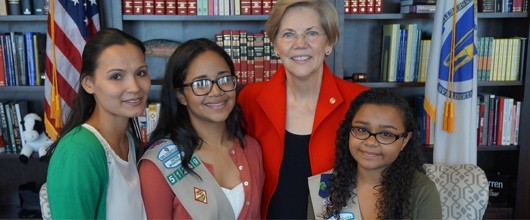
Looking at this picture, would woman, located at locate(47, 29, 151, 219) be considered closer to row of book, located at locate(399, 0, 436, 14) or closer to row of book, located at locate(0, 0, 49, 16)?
row of book, located at locate(0, 0, 49, 16)

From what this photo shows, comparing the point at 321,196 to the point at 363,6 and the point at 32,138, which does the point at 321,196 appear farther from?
the point at 32,138

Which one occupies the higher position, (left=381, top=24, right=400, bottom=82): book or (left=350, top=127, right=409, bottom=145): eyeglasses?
→ (left=381, top=24, right=400, bottom=82): book

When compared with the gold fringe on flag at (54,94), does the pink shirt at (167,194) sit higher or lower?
lower

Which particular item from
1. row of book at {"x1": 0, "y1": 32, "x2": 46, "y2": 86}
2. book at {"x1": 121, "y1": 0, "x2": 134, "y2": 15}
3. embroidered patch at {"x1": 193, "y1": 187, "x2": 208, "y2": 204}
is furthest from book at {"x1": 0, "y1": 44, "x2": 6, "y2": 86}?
embroidered patch at {"x1": 193, "y1": 187, "x2": 208, "y2": 204}

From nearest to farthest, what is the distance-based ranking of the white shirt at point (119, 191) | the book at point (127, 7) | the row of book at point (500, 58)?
the white shirt at point (119, 191)
the book at point (127, 7)
the row of book at point (500, 58)

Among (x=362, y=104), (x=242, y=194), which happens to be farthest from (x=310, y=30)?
(x=242, y=194)

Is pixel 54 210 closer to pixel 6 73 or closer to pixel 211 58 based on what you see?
pixel 211 58

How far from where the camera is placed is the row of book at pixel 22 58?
257 centimetres

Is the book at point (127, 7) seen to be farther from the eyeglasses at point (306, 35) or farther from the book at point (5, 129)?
the eyeglasses at point (306, 35)

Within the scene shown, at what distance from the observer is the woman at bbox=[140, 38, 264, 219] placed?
1343mm

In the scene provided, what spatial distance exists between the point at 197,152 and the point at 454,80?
1.57m

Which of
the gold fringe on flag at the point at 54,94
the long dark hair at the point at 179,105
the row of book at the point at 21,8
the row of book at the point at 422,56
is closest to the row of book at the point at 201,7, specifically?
the gold fringe on flag at the point at 54,94

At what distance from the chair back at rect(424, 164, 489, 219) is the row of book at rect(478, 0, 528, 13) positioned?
1314 millimetres

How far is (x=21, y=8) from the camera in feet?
8.52
